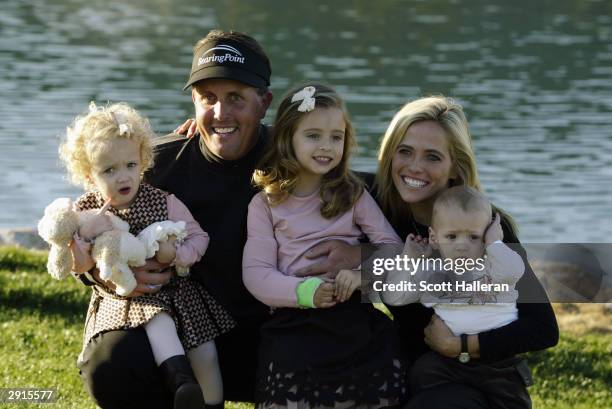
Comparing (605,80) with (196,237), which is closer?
(196,237)

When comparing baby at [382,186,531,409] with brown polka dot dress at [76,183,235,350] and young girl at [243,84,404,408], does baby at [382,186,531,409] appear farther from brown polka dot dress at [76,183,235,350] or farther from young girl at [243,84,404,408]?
brown polka dot dress at [76,183,235,350]

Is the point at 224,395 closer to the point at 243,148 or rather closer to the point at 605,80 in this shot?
the point at 243,148

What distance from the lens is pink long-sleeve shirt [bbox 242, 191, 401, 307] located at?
4355 millimetres

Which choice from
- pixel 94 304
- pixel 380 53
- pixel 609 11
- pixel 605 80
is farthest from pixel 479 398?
pixel 609 11

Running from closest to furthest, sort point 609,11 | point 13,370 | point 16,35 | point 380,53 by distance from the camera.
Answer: point 13,370
point 380,53
point 16,35
point 609,11

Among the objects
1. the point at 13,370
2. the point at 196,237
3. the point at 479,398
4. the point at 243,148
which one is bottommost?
the point at 13,370

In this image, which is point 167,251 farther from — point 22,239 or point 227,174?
point 22,239

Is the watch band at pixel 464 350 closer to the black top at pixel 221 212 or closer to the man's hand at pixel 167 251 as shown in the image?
the black top at pixel 221 212

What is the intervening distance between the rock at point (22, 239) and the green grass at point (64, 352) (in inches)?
55.6

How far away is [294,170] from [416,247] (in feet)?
1.80

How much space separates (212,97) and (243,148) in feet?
0.81

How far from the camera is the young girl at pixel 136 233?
4.30 meters

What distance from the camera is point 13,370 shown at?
568 cm

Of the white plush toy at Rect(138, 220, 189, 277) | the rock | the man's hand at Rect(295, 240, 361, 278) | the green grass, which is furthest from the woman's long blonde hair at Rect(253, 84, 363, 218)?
the rock
